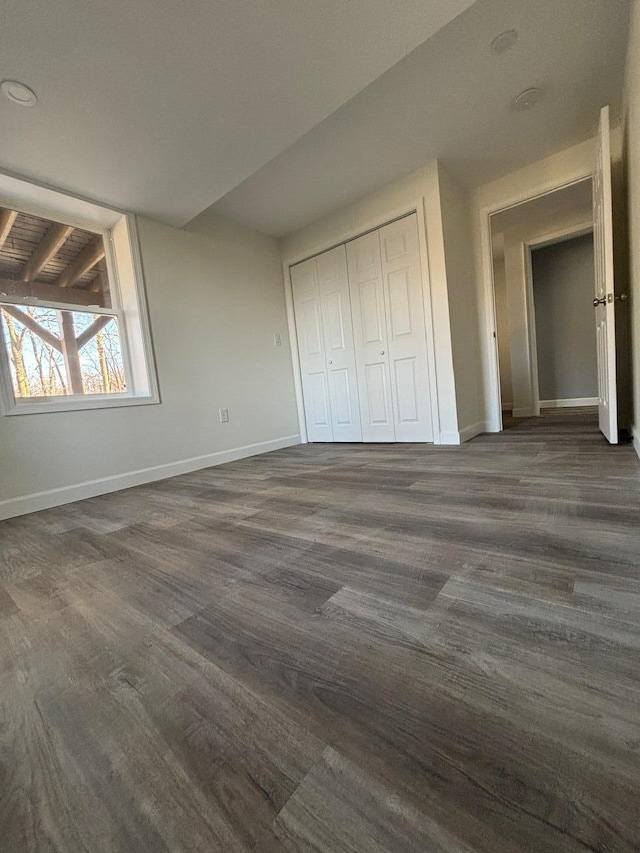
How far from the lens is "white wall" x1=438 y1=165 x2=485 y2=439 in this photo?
295cm

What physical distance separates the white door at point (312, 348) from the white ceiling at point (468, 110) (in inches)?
27.0

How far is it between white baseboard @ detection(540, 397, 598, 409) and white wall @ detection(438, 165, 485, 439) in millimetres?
2628

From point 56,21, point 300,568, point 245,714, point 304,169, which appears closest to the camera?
point 245,714

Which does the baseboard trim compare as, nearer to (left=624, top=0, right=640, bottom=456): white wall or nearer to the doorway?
the doorway

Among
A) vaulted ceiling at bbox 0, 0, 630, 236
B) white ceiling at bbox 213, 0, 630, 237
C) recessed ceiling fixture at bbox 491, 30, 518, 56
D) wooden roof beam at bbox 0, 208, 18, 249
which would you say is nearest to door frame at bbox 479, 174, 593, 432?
white ceiling at bbox 213, 0, 630, 237

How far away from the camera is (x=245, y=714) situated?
1.99 feet

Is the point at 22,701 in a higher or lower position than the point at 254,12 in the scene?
lower

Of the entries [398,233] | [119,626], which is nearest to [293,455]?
[398,233]

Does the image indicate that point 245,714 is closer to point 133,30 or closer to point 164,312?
point 133,30

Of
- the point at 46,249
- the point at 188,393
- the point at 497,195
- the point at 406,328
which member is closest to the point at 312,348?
the point at 406,328

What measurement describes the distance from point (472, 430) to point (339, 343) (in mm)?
1565

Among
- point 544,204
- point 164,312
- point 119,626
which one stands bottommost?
point 119,626

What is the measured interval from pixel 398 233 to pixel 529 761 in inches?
135

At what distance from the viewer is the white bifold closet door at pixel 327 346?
11.8ft
